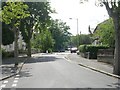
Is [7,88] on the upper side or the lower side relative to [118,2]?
lower

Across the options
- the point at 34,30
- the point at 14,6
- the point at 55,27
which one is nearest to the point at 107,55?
the point at 14,6

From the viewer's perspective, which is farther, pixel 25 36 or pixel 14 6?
pixel 25 36

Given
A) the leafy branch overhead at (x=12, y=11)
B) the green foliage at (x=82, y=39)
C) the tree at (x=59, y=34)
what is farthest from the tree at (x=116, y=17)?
the tree at (x=59, y=34)

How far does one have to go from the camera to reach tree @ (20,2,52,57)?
5703 cm

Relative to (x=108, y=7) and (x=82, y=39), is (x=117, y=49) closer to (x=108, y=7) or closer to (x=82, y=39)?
(x=108, y=7)

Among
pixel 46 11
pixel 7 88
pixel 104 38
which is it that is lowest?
pixel 7 88

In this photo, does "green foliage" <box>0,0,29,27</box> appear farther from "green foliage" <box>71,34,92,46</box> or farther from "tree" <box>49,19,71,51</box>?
"tree" <box>49,19,71,51</box>

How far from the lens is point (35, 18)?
58.5 meters

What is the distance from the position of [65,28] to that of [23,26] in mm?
92847

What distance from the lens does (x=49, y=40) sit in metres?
105

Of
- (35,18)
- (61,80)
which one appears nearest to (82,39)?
(35,18)

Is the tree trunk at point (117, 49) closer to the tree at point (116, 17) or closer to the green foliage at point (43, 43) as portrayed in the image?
the tree at point (116, 17)

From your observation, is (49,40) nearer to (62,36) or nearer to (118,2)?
(62,36)

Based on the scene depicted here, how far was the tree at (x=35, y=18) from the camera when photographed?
2245 inches
